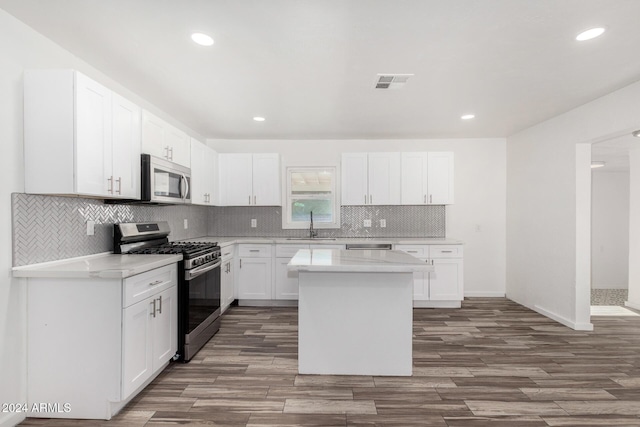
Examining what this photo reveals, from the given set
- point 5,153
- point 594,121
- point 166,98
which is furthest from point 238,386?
point 594,121

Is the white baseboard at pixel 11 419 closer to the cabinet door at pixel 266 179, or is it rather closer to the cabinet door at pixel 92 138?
the cabinet door at pixel 92 138

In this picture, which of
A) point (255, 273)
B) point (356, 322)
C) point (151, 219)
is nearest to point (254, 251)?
point (255, 273)

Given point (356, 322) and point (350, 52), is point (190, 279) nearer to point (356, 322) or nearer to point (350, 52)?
point (356, 322)

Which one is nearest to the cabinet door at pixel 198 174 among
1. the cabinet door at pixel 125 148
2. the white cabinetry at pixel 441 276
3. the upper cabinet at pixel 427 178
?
the cabinet door at pixel 125 148

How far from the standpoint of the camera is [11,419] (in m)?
2.02

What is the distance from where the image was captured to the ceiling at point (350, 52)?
1.95 meters

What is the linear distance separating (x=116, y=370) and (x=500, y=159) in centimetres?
550

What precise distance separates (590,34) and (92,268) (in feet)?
12.0

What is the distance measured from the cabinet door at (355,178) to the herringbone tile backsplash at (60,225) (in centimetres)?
270

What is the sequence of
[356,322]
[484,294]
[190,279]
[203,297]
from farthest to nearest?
[484,294] < [203,297] < [190,279] < [356,322]

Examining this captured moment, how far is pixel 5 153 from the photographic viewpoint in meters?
2.03

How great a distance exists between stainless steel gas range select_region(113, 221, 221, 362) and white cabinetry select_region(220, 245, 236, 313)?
0.44 m

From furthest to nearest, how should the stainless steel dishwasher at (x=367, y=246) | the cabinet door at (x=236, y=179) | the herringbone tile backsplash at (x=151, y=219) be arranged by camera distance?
the cabinet door at (x=236, y=179) → the stainless steel dishwasher at (x=367, y=246) → the herringbone tile backsplash at (x=151, y=219)

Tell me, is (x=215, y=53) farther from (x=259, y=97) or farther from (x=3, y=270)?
(x=3, y=270)
